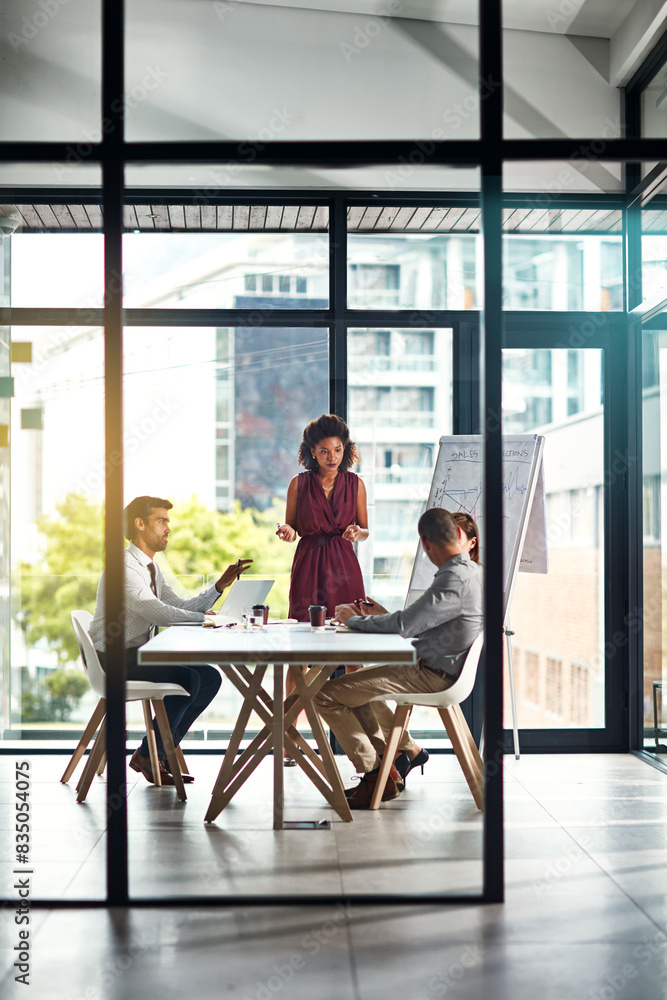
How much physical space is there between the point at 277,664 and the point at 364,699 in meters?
0.71

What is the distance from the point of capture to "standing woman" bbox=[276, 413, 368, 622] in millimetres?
5372

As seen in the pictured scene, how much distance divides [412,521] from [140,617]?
1816 mm

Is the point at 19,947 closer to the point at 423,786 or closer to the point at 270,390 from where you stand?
the point at 423,786

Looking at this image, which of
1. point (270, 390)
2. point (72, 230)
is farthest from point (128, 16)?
point (270, 390)

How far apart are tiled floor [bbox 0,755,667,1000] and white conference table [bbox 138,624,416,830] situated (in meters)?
0.17

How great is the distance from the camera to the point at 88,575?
5812 millimetres

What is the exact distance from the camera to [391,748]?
14.4ft

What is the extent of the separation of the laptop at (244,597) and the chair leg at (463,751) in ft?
3.32

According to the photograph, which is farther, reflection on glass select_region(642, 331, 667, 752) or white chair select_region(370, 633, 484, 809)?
reflection on glass select_region(642, 331, 667, 752)

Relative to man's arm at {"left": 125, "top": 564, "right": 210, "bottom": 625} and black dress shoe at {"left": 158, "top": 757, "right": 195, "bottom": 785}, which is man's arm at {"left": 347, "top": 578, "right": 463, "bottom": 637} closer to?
man's arm at {"left": 125, "top": 564, "right": 210, "bottom": 625}

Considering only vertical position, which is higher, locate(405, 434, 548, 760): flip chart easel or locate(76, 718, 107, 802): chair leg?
locate(405, 434, 548, 760): flip chart easel
